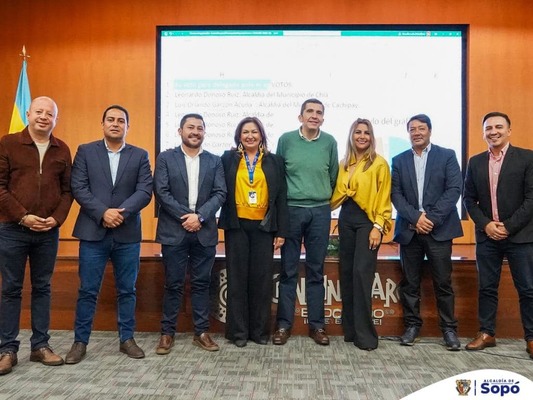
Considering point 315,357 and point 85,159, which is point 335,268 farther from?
point 85,159

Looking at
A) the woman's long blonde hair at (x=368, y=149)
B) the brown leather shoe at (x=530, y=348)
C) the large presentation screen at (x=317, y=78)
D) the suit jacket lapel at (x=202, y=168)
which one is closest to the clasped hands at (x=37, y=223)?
the suit jacket lapel at (x=202, y=168)

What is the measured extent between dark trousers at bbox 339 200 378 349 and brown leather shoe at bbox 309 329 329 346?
0.64 ft

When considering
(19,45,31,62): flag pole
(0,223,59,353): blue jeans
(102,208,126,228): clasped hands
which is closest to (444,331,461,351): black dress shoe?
(102,208,126,228): clasped hands

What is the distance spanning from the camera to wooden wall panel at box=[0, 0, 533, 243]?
5098mm

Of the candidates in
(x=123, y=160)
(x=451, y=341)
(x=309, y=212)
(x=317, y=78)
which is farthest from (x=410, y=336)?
(x=317, y=78)

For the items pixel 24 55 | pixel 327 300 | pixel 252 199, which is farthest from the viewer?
pixel 24 55

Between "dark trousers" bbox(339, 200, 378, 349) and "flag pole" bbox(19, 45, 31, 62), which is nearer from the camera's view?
"dark trousers" bbox(339, 200, 378, 349)

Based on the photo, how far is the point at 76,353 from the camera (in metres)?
3.06

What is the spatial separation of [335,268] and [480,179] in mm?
1150

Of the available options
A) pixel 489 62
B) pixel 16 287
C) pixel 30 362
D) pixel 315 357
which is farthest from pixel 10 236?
pixel 489 62

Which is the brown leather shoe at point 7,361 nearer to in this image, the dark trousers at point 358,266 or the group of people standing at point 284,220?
the group of people standing at point 284,220

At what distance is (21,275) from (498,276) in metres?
2.95

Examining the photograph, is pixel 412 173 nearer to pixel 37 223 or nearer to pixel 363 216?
pixel 363 216

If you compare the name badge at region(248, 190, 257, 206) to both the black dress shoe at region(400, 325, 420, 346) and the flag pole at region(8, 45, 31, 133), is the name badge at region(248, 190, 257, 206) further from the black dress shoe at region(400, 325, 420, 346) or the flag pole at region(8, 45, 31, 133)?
the flag pole at region(8, 45, 31, 133)
